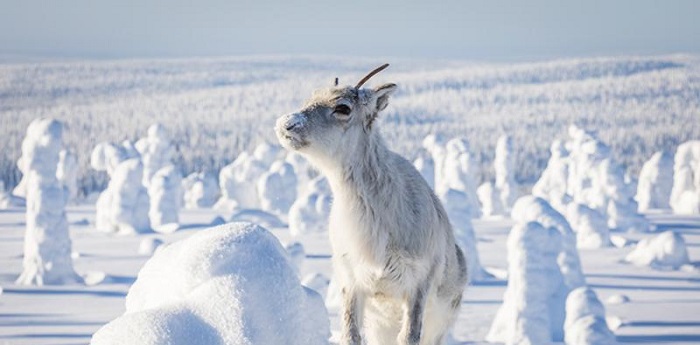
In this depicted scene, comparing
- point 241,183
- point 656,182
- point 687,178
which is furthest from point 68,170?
point 687,178

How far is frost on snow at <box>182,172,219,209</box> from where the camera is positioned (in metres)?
80.2

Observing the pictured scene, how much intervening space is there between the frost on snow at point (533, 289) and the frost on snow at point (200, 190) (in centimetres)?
5408

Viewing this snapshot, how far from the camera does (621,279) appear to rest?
42812mm

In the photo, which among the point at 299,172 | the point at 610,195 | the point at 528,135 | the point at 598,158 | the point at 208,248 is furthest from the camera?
the point at 528,135

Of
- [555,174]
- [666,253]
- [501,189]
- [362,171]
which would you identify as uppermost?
[362,171]

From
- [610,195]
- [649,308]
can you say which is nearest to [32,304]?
[649,308]

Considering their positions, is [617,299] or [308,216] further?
[308,216]

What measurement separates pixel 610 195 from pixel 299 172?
2775 cm

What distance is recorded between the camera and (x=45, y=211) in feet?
122

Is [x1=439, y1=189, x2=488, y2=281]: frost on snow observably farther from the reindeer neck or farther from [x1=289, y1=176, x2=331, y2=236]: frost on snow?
the reindeer neck

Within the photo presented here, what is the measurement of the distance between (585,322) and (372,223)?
23.6m

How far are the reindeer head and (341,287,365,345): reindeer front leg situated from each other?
38.3 inches

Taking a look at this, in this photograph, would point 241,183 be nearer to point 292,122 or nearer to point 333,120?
point 333,120

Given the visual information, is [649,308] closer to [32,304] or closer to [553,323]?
[553,323]
